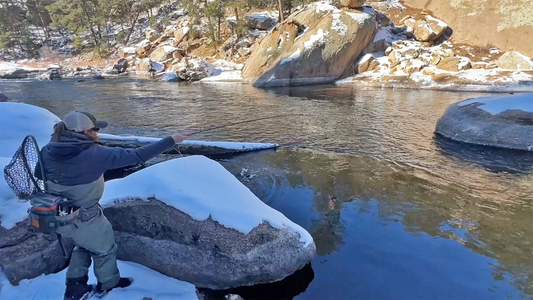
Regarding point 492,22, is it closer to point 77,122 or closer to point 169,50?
point 169,50

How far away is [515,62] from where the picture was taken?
2166 cm

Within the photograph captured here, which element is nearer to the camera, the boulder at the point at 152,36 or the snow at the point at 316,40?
the snow at the point at 316,40

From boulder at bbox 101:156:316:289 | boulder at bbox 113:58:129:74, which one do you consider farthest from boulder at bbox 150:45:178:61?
boulder at bbox 101:156:316:289

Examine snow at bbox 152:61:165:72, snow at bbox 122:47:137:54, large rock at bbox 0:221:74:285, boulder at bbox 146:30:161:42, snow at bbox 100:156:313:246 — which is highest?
boulder at bbox 146:30:161:42

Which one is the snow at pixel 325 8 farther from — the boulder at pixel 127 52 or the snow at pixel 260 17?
the boulder at pixel 127 52

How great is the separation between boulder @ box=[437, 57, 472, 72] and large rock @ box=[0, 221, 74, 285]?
24443mm

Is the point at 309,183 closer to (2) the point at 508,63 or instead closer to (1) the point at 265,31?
(2) the point at 508,63

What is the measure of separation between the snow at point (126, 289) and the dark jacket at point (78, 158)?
120 centimetres

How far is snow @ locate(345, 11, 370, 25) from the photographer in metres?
24.8

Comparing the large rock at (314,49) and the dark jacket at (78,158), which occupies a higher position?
the large rock at (314,49)

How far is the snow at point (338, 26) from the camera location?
2441cm

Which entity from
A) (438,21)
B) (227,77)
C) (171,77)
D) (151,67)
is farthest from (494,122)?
(151,67)

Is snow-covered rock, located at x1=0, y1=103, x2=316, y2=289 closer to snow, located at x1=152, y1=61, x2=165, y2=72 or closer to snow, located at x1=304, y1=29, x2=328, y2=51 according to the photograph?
snow, located at x1=304, y1=29, x2=328, y2=51

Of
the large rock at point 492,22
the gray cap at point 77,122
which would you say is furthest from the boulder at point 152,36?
the gray cap at point 77,122
